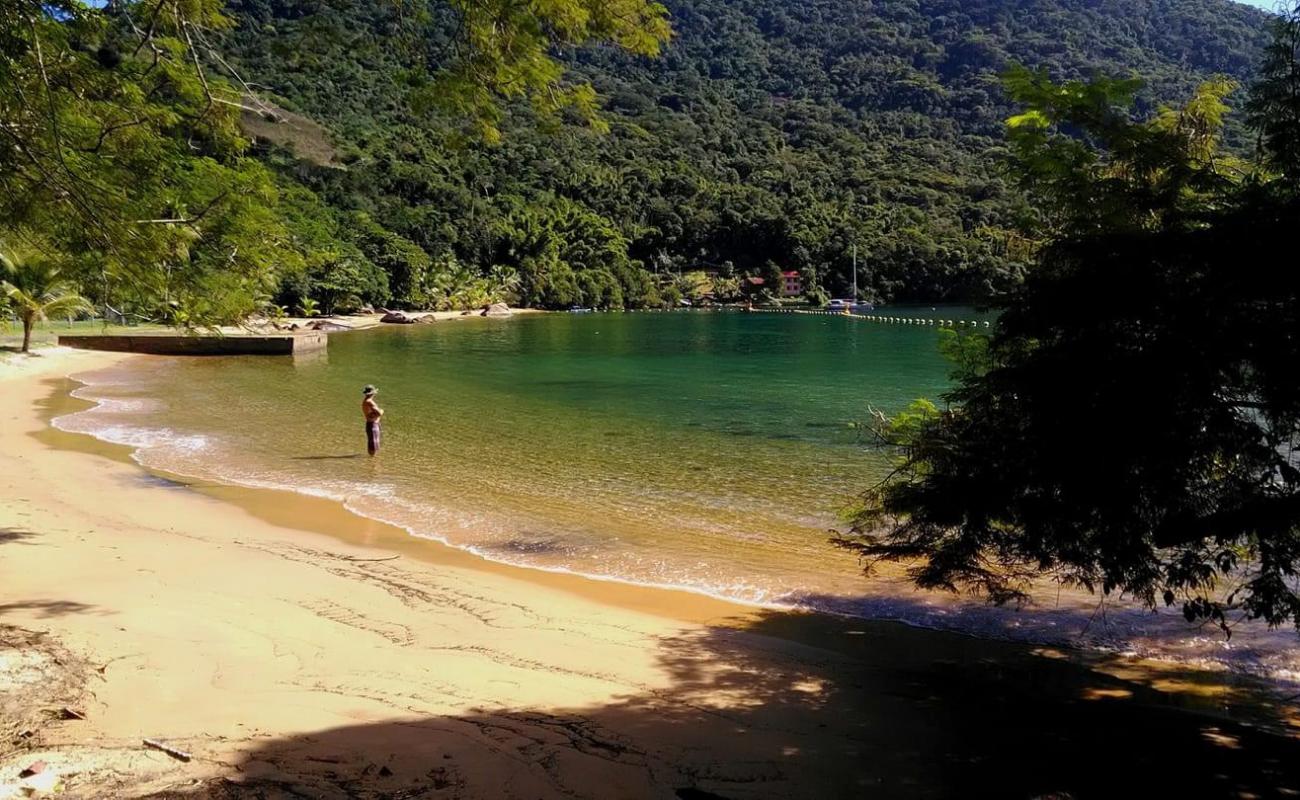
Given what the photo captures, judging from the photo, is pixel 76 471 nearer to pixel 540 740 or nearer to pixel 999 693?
pixel 540 740

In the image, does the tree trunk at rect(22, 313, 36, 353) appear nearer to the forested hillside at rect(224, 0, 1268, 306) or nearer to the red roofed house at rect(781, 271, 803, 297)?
the forested hillside at rect(224, 0, 1268, 306)

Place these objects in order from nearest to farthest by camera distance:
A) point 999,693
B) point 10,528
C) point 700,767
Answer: point 700,767 → point 999,693 → point 10,528

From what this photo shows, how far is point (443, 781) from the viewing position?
4188 mm

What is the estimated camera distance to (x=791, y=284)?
125 meters

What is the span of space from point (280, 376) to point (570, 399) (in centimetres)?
1148

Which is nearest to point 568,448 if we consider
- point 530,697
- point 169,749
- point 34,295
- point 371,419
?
point 371,419

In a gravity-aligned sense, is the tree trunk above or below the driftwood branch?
above

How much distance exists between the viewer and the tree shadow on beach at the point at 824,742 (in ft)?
14.2

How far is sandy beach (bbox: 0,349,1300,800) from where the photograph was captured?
435 cm

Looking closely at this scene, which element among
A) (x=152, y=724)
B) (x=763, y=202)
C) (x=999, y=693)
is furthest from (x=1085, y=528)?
(x=763, y=202)

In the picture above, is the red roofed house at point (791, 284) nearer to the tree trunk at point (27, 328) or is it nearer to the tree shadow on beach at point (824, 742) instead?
the tree trunk at point (27, 328)

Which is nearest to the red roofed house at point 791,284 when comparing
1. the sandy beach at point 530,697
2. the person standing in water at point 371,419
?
the person standing in water at point 371,419

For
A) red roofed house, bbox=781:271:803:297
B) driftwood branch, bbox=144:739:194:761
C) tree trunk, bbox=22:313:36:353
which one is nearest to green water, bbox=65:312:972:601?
tree trunk, bbox=22:313:36:353

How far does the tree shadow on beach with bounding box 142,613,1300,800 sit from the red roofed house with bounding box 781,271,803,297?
120 m
